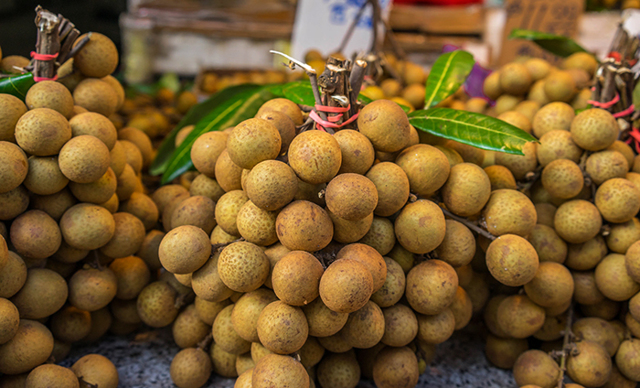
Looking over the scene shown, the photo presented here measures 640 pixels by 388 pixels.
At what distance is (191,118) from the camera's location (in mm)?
1636

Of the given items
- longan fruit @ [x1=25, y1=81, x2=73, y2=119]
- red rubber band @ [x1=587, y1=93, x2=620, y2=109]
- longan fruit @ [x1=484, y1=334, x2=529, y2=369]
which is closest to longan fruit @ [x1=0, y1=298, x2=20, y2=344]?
longan fruit @ [x1=25, y1=81, x2=73, y2=119]

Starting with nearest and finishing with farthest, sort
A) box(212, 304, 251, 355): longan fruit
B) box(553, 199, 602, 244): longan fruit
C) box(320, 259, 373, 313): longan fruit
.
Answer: box(320, 259, 373, 313): longan fruit → box(212, 304, 251, 355): longan fruit → box(553, 199, 602, 244): longan fruit

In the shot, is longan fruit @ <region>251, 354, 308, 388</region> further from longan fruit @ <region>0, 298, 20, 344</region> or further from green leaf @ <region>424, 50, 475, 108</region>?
green leaf @ <region>424, 50, 475, 108</region>

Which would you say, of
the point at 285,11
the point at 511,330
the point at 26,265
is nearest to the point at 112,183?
the point at 26,265

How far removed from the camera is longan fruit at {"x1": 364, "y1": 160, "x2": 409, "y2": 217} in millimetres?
959

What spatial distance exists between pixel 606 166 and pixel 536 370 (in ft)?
1.82

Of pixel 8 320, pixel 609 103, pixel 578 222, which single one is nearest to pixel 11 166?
pixel 8 320

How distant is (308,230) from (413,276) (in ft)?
0.97

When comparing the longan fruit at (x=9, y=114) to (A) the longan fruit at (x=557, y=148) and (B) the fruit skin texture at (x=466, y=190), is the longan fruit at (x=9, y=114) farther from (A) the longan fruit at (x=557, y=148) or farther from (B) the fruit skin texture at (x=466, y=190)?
(A) the longan fruit at (x=557, y=148)

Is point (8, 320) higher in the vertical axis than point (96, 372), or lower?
higher

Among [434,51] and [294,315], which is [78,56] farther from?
[434,51]

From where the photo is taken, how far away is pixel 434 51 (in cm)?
309

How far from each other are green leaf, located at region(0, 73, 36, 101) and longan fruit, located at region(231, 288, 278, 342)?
763 millimetres

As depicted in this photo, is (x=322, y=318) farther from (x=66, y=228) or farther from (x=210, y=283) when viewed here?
(x=66, y=228)
